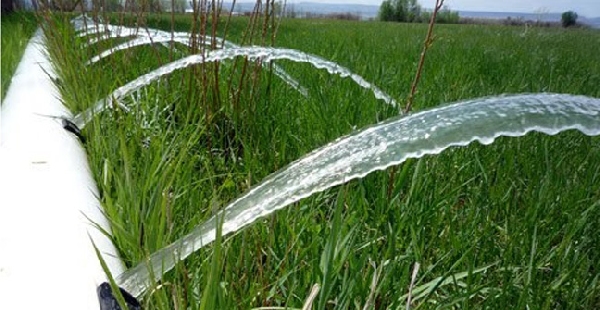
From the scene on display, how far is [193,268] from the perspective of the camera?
0.86 meters

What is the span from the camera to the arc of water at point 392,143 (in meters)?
0.73

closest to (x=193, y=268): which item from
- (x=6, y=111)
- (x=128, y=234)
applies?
(x=128, y=234)

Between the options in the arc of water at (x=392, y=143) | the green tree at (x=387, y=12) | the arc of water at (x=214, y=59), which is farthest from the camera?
the green tree at (x=387, y=12)

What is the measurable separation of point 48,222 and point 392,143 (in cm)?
54

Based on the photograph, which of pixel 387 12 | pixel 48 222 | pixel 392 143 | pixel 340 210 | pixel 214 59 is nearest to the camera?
pixel 340 210

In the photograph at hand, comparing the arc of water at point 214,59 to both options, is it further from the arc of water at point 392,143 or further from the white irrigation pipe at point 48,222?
the arc of water at point 392,143

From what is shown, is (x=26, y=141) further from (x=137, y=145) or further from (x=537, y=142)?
(x=537, y=142)

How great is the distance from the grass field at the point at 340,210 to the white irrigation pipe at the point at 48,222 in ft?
0.17

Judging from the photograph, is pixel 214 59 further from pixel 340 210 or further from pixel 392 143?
pixel 340 210

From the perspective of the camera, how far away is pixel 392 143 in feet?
2.59

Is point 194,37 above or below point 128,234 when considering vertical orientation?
above

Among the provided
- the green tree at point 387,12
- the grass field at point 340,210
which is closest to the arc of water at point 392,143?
the grass field at point 340,210

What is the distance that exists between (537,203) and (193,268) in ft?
2.03

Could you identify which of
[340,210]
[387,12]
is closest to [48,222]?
[340,210]
